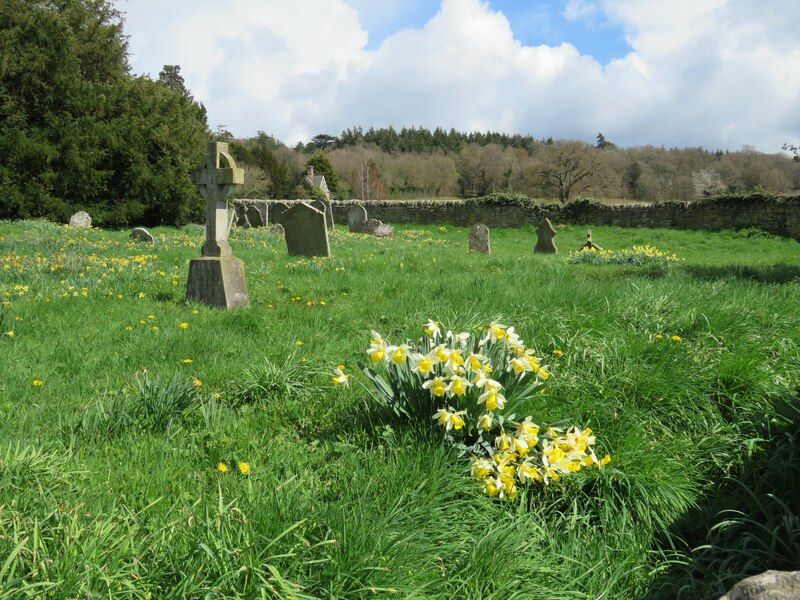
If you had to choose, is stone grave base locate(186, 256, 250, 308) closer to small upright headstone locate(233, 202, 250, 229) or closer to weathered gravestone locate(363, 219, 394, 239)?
weathered gravestone locate(363, 219, 394, 239)

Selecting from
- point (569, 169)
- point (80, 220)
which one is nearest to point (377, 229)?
point (80, 220)

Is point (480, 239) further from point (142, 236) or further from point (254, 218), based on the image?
point (254, 218)

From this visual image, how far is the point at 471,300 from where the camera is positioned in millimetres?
5387

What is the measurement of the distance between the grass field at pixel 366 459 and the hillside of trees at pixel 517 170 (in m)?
34.5

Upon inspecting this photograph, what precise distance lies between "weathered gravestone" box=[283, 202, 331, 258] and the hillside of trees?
2859 centimetres

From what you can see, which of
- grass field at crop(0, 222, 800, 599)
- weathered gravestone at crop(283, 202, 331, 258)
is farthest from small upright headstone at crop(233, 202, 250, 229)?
grass field at crop(0, 222, 800, 599)

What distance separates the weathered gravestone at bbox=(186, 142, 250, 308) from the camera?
5816 millimetres

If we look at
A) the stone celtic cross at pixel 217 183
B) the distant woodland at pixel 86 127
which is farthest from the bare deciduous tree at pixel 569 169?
the stone celtic cross at pixel 217 183

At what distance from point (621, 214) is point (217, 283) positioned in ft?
65.1

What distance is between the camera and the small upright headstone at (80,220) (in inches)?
678

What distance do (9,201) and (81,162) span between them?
99.4 inches

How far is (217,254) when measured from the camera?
6188 mm

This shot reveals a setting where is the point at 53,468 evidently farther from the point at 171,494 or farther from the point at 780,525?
the point at 780,525

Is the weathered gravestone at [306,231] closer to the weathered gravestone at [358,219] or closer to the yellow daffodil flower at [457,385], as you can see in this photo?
the yellow daffodil flower at [457,385]
